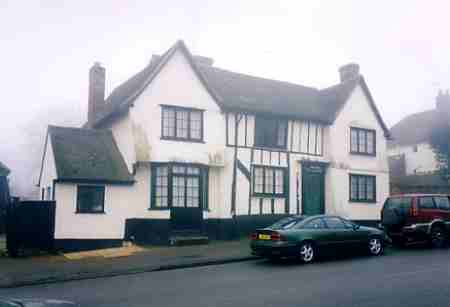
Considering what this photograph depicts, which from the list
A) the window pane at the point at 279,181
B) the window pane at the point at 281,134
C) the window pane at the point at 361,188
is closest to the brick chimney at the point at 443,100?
the window pane at the point at 361,188

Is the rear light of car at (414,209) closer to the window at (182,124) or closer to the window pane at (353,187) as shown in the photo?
the window pane at (353,187)

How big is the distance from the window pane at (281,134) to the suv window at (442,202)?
766cm

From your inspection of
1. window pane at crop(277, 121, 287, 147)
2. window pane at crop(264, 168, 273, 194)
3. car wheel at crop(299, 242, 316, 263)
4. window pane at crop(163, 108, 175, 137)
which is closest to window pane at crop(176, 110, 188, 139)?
window pane at crop(163, 108, 175, 137)

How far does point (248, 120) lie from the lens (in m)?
20.7

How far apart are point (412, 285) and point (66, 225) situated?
12886mm

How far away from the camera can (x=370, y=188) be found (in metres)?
24.2

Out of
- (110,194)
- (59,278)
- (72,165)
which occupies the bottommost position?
(59,278)

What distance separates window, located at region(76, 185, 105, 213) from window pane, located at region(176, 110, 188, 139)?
164 inches

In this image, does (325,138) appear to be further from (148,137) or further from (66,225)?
(66,225)

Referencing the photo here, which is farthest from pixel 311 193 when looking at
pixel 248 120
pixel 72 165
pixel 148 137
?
pixel 72 165

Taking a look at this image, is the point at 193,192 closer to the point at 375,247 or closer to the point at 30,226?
the point at 30,226

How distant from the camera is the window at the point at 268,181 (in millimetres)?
20672

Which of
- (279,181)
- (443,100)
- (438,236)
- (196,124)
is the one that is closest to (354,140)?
(279,181)

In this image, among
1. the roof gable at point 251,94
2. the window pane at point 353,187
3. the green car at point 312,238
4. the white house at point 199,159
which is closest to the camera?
the green car at point 312,238
